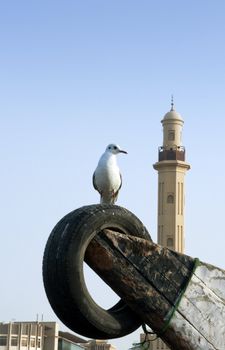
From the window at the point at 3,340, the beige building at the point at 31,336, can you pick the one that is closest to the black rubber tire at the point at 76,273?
the beige building at the point at 31,336

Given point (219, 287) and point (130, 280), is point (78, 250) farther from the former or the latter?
point (219, 287)

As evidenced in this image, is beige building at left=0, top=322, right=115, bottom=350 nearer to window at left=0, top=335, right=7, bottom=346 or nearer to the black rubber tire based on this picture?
window at left=0, top=335, right=7, bottom=346

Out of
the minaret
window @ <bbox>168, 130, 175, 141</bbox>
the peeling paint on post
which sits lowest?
the peeling paint on post

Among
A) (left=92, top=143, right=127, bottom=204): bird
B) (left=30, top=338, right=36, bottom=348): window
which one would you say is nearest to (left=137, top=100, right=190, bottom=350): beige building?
(left=30, top=338, right=36, bottom=348): window

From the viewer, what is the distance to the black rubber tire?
7281 millimetres

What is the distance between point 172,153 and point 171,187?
9.14 feet

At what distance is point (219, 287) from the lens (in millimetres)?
7660

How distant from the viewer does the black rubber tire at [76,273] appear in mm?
7281

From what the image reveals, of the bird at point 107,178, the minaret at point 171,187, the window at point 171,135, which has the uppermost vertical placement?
the window at point 171,135

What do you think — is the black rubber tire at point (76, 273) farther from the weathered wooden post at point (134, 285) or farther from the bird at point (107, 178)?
the bird at point (107, 178)

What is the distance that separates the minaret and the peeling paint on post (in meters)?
63.7

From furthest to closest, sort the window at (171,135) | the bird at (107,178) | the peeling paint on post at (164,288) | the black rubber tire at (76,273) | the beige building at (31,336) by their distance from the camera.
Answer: the beige building at (31,336) → the window at (171,135) → the bird at (107,178) → the peeling paint on post at (164,288) → the black rubber tire at (76,273)

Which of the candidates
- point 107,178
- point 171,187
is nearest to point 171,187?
point 171,187

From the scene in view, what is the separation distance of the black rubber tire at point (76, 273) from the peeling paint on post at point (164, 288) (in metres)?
0.20
